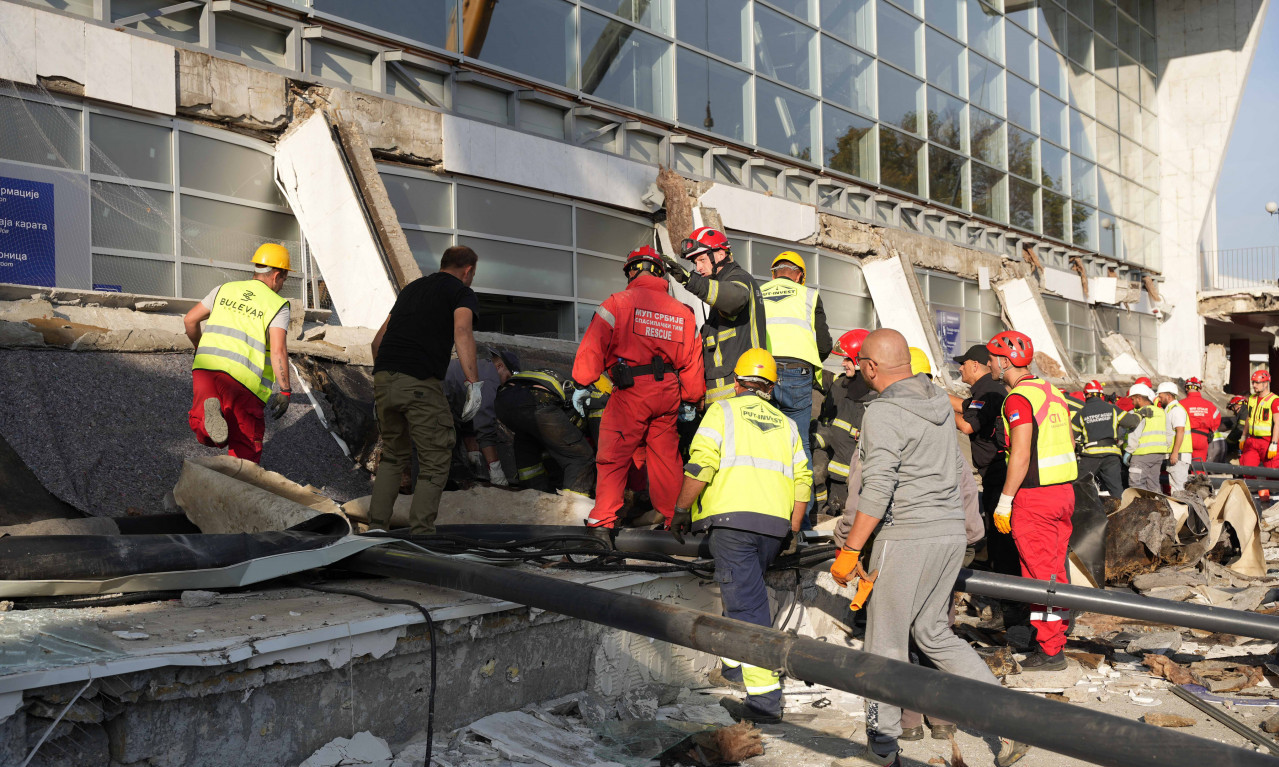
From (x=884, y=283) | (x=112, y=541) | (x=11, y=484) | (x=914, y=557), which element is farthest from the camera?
(x=884, y=283)

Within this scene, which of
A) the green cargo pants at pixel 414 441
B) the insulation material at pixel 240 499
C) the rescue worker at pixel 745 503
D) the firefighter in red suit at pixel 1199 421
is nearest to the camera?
the rescue worker at pixel 745 503

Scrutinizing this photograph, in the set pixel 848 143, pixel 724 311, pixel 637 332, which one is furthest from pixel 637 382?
pixel 848 143

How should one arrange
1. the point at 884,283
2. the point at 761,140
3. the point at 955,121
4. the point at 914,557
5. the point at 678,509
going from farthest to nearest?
the point at 955,121, the point at 884,283, the point at 761,140, the point at 678,509, the point at 914,557

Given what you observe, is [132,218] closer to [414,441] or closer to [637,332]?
[414,441]

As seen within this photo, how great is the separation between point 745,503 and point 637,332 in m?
1.71

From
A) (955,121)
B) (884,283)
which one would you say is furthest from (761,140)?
(955,121)

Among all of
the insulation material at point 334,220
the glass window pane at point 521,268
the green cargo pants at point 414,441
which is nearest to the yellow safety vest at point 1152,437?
the glass window pane at point 521,268

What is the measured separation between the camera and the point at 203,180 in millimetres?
9516

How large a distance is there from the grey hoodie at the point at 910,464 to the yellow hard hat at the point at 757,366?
0.72 meters

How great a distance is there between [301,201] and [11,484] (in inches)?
210

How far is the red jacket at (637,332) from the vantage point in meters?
5.90

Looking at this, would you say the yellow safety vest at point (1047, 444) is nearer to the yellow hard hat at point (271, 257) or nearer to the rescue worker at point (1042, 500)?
the rescue worker at point (1042, 500)

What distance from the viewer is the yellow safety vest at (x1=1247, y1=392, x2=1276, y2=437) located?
49.0ft

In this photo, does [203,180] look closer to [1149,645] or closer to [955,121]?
[1149,645]
